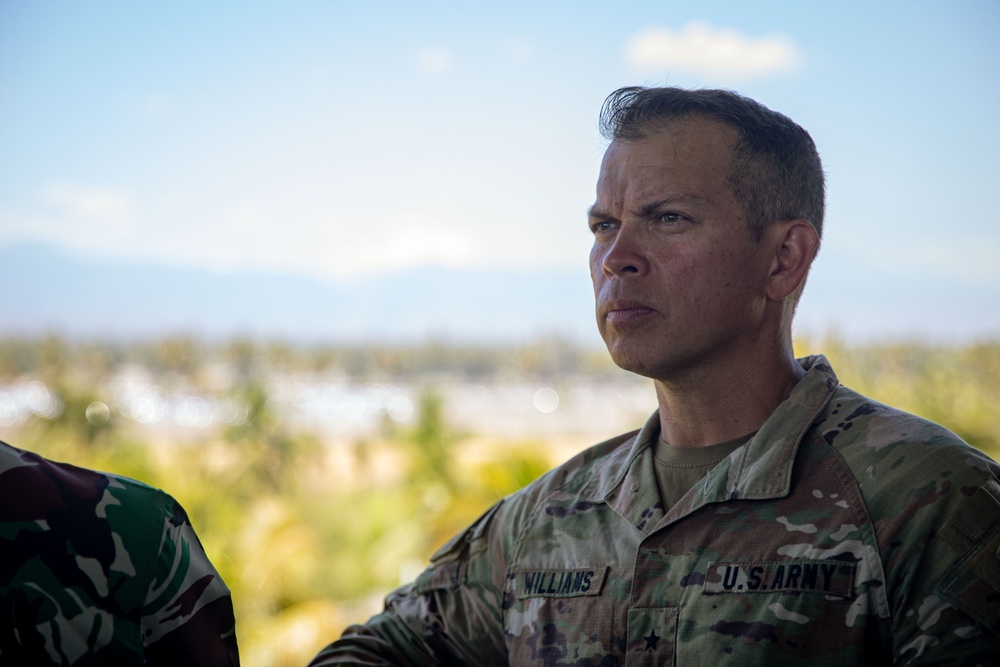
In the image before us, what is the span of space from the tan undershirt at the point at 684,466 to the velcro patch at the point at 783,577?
0.58 feet

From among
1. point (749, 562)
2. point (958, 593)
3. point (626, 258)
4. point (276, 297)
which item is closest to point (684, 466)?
point (749, 562)

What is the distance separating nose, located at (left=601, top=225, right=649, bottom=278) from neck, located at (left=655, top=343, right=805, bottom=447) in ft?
0.59

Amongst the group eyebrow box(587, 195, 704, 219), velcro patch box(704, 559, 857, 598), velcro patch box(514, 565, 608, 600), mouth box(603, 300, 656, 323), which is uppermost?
eyebrow box(587, 195, 704, 219)

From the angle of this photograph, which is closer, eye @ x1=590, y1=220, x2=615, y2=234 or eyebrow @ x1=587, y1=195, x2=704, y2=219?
eyebrow @ x1=587, y1=195, x2=704, y2=219

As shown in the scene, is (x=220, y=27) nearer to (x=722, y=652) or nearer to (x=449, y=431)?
(x=449, y=431)

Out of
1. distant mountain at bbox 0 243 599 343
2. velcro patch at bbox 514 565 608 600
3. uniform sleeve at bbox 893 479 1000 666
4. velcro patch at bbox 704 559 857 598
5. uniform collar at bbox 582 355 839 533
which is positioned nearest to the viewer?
uniform sleeve at bbox 893 479 1000 666

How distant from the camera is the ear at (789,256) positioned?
4.75 feet

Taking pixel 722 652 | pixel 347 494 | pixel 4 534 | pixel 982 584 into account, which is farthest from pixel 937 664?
pixel 347 494

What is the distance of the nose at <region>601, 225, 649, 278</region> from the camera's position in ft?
4.63

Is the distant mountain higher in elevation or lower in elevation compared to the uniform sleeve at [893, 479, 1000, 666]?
lower

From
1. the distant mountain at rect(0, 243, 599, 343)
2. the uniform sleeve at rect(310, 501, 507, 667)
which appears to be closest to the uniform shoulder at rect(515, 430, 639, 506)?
the uniform sleeve at rect(310, 501, 507, 667)

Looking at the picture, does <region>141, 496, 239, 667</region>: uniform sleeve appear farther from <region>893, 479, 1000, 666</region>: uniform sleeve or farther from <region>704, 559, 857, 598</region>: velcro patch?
<region>893, 479, 1000, 666</region>: uniform sleeve

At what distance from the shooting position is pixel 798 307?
154 centimetres

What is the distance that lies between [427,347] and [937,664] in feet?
162
